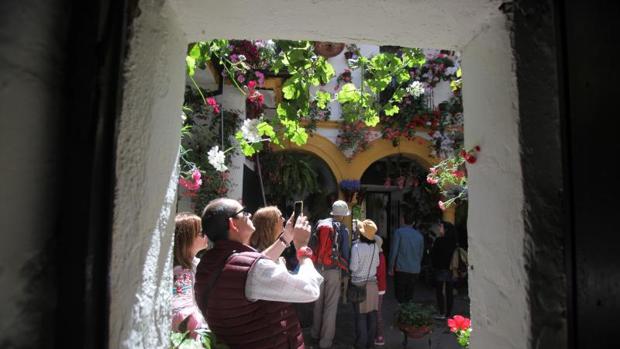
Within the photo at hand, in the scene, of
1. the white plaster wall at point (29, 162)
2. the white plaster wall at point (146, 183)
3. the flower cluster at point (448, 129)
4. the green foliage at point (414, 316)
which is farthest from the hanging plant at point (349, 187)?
the white plaster wall at point (29, 162)

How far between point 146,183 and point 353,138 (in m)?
7.90

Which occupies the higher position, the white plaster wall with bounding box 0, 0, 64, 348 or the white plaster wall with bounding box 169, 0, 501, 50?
the white plaster wall with bounding box 169, 0, 501, 50

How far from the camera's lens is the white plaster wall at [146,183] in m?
0.80

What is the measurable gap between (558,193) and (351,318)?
6.18m

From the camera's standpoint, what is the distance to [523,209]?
89cm

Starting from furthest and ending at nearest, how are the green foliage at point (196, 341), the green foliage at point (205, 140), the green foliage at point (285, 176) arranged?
the green foliage at point (285, 176), the green foliage at point (205, 140), the green foliage at point (196, 341)

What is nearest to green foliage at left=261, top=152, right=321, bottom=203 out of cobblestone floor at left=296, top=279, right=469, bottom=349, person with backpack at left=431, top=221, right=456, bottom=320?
cobblestone floor at left=296, top=279, right=469, bottom=349

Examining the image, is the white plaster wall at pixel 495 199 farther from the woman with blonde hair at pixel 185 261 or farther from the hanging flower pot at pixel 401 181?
the hanging flower pot at pixel 401 181

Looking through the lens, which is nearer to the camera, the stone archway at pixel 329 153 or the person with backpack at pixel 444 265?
the person with backpack at pixel 444 265

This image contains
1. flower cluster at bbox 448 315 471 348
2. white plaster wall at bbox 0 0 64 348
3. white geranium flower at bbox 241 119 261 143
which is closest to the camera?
white plaster wall at bbox 0 0 64 348

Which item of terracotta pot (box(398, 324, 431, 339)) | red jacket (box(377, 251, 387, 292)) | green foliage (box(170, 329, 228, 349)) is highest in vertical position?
green foliage (box(170, 329, 228, 349))

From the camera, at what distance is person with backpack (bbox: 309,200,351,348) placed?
5.09 m

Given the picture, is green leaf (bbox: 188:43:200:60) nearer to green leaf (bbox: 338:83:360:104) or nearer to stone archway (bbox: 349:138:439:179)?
green leaf (bbox: 338:83:360:104)

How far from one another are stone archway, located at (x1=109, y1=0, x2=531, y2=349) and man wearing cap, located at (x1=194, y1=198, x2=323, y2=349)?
2.49 ft
